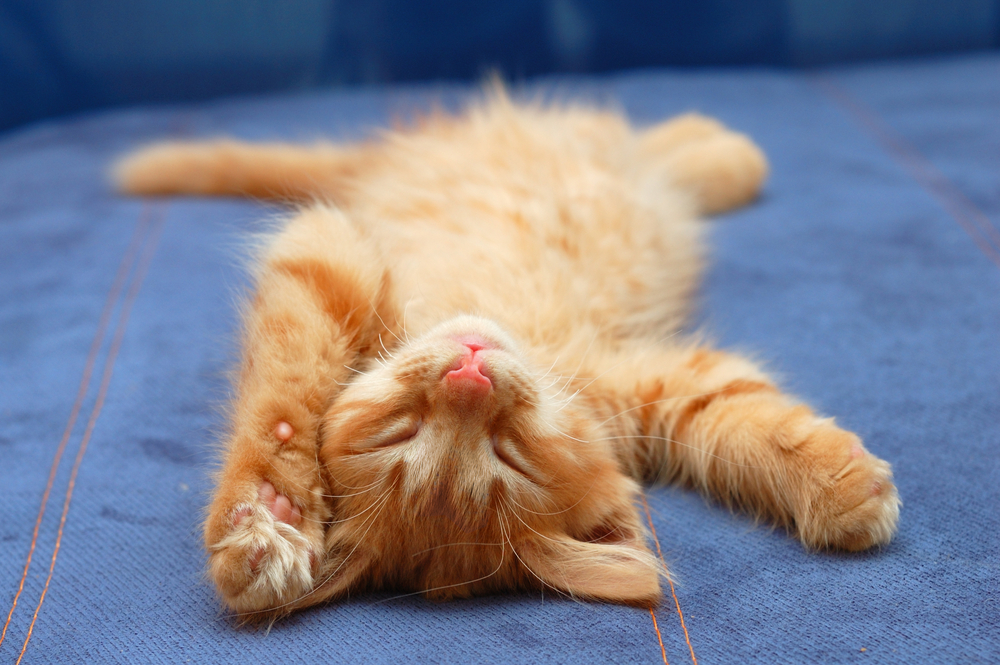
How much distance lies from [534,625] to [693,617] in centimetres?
21

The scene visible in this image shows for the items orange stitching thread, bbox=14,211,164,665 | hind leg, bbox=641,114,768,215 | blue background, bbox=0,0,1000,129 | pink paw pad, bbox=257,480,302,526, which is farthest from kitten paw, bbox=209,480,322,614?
blue background, bbox=0,0,1000,129

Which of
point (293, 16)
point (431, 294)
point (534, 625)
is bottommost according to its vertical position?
point (534, 625)

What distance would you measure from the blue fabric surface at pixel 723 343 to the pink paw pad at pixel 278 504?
0.14m

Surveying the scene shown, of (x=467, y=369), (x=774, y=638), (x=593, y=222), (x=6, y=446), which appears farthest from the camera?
(x=593, y=222)

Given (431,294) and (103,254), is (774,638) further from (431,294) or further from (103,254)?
(103,254)

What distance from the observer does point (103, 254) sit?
2.12 m

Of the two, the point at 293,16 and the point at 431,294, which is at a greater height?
the point at 293,16

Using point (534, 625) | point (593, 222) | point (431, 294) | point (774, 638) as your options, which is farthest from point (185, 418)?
point (774, 638)

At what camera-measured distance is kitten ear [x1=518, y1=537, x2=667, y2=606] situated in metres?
1.08

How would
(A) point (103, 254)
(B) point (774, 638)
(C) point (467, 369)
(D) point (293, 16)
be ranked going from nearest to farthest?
1. (B) point (774, 638)
2. (C) point (467, 369)
3. (A) point (103, 254)
4. (D) point (293, 16)

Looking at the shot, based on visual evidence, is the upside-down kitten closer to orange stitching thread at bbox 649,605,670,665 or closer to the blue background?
orange stitching thread at bbox 649,605,670,665

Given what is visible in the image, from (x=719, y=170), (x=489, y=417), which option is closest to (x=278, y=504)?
(x=489, y=417)

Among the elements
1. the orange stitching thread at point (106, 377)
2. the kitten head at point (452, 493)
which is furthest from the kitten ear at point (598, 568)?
the orange stitching thread at point (106, 377)

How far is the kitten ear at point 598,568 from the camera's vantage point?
1081mm
